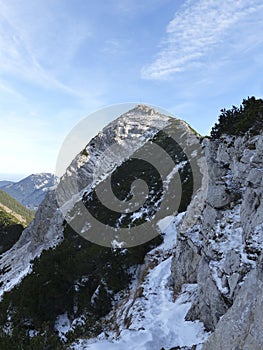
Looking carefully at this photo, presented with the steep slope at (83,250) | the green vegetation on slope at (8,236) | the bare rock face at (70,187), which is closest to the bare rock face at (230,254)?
the steep slope at (83,250)

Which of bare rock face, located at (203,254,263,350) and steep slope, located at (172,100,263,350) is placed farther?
steep slope, located at (172,100,263,350)

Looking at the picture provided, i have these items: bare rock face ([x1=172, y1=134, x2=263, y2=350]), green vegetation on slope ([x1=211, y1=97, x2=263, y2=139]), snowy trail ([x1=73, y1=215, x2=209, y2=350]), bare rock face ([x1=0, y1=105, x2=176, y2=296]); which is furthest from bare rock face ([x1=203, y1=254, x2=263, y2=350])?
bare rock face ([x1=0, y1=105, x2=176, y2=296])

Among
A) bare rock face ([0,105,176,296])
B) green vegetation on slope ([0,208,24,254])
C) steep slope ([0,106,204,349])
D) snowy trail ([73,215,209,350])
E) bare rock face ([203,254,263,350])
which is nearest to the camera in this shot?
bare rock face ([203,254,263,350])

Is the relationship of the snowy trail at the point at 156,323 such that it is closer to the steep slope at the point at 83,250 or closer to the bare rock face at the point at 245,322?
the bare rock face at the point at 245,322

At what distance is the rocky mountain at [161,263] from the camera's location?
982 cm

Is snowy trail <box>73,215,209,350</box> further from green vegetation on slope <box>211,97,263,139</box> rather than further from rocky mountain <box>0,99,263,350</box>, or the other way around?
green vegetation on slope <box>211,97,263,139</box>

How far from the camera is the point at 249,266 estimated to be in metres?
8.82

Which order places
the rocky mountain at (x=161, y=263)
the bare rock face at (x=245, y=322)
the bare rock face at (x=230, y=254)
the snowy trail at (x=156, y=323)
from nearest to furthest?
the bare rock face at (x=245, y=322) < the bare rock face at (x=230, y=254) < the rocky mountain at (x=161, y=263) < the snowy trail at (x=156, y=323)

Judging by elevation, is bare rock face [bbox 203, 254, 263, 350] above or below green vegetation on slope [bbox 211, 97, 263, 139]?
below

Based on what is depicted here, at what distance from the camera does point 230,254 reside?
10.1 m

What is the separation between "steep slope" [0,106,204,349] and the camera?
69.0 ft

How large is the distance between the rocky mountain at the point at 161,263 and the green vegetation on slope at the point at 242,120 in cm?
12

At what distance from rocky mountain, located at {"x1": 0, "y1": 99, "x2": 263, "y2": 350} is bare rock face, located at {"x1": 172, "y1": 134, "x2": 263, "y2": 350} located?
4cm

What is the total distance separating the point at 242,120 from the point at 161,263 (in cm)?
1222
